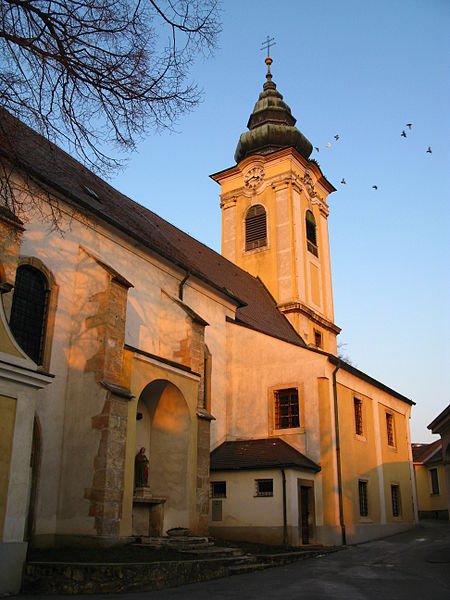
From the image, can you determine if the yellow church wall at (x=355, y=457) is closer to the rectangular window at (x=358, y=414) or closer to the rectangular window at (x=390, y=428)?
the rectangular window at (x=358, y=414)

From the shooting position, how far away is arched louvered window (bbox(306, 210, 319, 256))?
3222cm

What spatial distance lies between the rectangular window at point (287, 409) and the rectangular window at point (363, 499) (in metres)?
3.49

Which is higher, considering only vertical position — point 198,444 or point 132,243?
point 132,243

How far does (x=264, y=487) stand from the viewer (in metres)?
18.4

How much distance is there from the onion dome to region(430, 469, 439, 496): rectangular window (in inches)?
896

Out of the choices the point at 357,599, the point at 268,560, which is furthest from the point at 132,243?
the point at 357,599

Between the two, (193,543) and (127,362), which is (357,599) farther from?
(127,362)

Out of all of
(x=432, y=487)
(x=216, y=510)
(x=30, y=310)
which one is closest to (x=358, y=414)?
(x=216, y=510)

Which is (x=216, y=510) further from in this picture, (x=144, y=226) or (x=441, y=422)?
(x=144, y=226)

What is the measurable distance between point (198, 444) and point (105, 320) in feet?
15.0

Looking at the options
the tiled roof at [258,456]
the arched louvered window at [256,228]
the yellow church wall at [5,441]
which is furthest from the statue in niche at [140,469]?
the arched louvered window at [256,228]

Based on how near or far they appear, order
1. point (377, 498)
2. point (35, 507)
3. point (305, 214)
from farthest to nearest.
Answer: point (305, 214), point (377, 498), point (35, 507)

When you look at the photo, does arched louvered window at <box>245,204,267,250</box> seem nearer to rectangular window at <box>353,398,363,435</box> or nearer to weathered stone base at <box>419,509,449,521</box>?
rectangular window at <box>353,398,363,435</box>

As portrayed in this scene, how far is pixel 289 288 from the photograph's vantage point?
29547 millimetres
